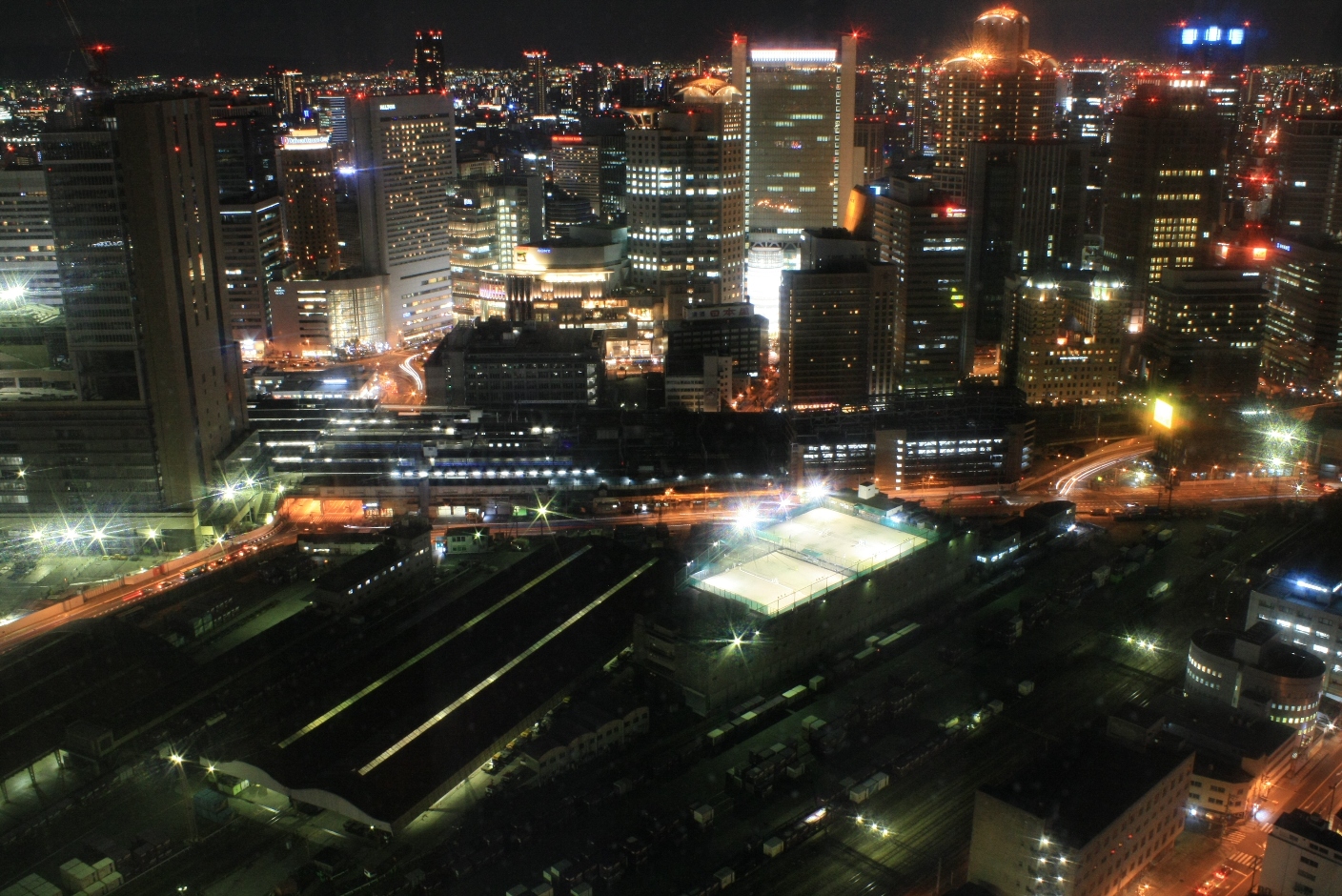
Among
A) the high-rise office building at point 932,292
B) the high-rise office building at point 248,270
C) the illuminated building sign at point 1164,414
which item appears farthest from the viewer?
the high-rise office building at point 248,270

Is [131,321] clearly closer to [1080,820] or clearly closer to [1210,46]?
[1080,820]

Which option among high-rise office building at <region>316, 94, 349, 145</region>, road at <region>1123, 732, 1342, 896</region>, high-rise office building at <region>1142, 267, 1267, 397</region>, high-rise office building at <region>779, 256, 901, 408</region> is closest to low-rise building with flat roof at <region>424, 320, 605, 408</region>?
high-rise office building at <region>779, 256, 901, 408</region>

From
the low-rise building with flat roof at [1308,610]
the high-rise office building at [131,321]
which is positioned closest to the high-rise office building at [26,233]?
the high-rise office building at [131,321]

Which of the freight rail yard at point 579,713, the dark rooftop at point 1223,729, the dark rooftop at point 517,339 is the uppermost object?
the dark rooftop at point 517,339

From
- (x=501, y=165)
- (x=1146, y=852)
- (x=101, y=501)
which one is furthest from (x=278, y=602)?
(x=501, y=165)

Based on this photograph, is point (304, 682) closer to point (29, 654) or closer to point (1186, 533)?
point (29, 654)

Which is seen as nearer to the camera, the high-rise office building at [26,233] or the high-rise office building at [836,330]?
the high-rise office building at [26,233]

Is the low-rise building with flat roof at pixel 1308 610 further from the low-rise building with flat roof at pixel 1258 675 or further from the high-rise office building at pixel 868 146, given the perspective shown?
the high-rise office building at pixel 868 146
